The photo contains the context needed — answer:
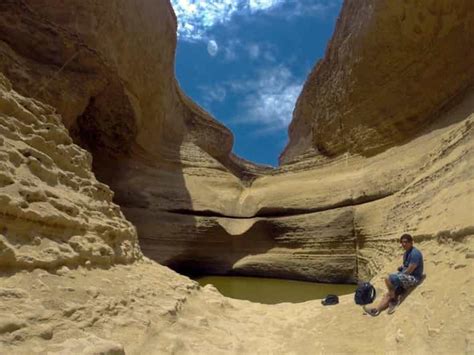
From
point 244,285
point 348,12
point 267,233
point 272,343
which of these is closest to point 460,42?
point 348,12

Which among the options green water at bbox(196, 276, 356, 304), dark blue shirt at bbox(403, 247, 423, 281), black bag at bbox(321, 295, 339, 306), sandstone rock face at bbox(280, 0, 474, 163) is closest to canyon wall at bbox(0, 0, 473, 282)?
sandstone rock face at bbox(280, 0, 474, 163)

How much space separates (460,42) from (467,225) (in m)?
7.12

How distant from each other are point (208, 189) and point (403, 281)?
928 cm

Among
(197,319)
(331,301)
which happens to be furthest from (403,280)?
(197,319)

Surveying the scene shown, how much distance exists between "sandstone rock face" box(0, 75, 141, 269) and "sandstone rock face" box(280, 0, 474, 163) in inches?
319

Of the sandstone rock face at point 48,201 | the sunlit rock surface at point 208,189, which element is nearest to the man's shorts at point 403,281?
the sunlit rock surface at point 208,189

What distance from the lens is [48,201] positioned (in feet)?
10.5

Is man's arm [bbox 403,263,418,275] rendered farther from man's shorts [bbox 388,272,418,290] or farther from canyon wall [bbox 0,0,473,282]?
canyon wall [bbox 0,0,473,282]

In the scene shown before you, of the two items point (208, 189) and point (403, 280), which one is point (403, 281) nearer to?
point (403, 280)

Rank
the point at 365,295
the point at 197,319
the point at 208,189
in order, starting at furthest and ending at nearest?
the point at 208,189 → the point at 365,295 → the point at 197,319

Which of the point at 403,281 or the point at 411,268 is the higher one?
the point at 411,268

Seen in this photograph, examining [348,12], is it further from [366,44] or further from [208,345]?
[208,345]

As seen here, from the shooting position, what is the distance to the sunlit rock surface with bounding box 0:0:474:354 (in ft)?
8.80

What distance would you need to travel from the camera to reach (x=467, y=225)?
3.42 m
